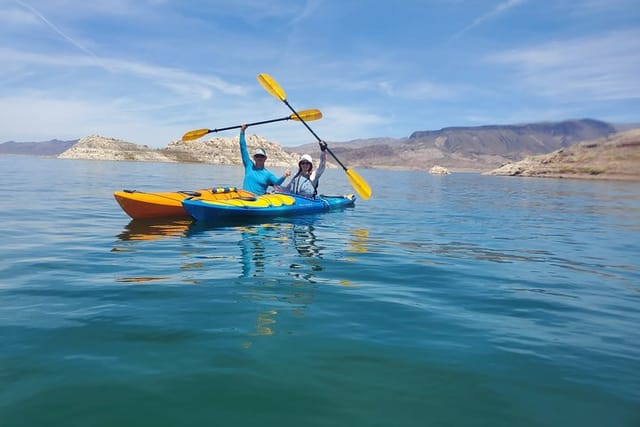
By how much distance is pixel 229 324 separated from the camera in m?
4.89

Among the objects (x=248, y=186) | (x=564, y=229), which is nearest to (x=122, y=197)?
(x=248, y=186)

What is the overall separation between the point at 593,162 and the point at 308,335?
13077cm

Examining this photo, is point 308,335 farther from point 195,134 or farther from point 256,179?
point 195,134

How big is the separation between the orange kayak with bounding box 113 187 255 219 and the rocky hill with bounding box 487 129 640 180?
106209 millimetres

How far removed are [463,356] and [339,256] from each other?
203 inches

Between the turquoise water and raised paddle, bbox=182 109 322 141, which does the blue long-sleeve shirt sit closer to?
raised paddle, bbox=182 109 322 141

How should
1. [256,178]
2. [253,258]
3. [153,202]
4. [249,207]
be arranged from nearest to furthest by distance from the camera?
[253,258]
[153,202]
[249,207]
[256,178]

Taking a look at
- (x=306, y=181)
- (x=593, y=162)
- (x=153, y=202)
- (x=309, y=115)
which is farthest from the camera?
(x=593, y=162)

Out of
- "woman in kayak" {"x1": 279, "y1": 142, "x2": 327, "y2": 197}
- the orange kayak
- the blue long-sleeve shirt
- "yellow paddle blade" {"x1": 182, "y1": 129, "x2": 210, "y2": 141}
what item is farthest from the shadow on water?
"yellow paddle blade" {"x1": 182, "y1": 129, "x2": 210, "y2": 141}

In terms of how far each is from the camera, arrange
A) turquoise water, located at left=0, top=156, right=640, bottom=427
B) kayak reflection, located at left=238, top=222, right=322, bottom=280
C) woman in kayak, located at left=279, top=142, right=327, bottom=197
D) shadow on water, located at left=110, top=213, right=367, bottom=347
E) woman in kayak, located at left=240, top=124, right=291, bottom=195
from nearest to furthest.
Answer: turquoise water, located at left=0, top=156, right=640, bottom=427, shadow on water, located at left=110, top=213, right=367, bottom=347, kayak reflection, located at left=238, top=222, right=322, bottom=280, woman in kayak, located at left=240, top=124, right=291, bottom=195, woman in kayak, located at left=279, top=142, right=327, bottom=197

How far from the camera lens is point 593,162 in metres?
112

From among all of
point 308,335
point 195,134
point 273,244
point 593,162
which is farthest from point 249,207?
point 593,162

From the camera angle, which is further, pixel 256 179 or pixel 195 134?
pixel 195 134

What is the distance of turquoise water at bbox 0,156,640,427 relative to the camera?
3.31m
